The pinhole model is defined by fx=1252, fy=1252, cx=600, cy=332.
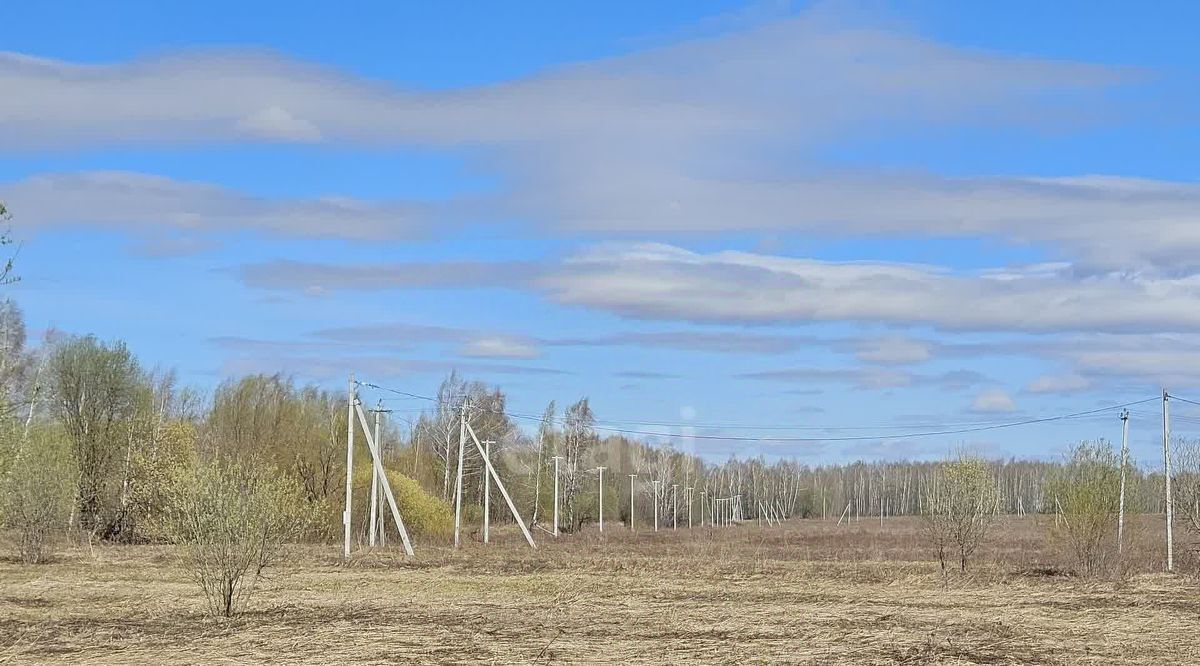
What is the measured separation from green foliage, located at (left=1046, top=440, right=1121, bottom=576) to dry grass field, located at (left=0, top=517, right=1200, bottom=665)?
106 centimetres

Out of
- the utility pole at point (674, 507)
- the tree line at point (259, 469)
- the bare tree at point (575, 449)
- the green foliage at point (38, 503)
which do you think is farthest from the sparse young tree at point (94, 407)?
the utility pole at point (674, 507)

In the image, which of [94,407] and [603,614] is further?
[94,407]

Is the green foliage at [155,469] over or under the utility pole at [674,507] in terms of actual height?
over

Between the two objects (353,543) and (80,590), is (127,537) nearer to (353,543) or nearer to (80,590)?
(353,543)

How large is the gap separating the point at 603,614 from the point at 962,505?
14.1 m

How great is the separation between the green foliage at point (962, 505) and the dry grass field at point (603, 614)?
45.4 inches

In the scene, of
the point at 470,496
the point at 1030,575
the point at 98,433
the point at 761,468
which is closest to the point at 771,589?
the point at 1030,575

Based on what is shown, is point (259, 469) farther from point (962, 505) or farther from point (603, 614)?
point (962, 505)

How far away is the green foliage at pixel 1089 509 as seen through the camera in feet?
113

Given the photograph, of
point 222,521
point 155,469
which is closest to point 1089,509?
point 222,521

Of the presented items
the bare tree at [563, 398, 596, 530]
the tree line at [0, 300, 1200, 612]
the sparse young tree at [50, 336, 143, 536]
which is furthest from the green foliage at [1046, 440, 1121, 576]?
the bare tree at [563, 398, 596, 530]

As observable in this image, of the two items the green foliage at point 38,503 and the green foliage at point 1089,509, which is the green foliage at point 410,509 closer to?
the green foliage at point 38,503

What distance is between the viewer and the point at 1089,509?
1361 inches

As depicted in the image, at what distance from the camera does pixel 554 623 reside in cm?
2088
